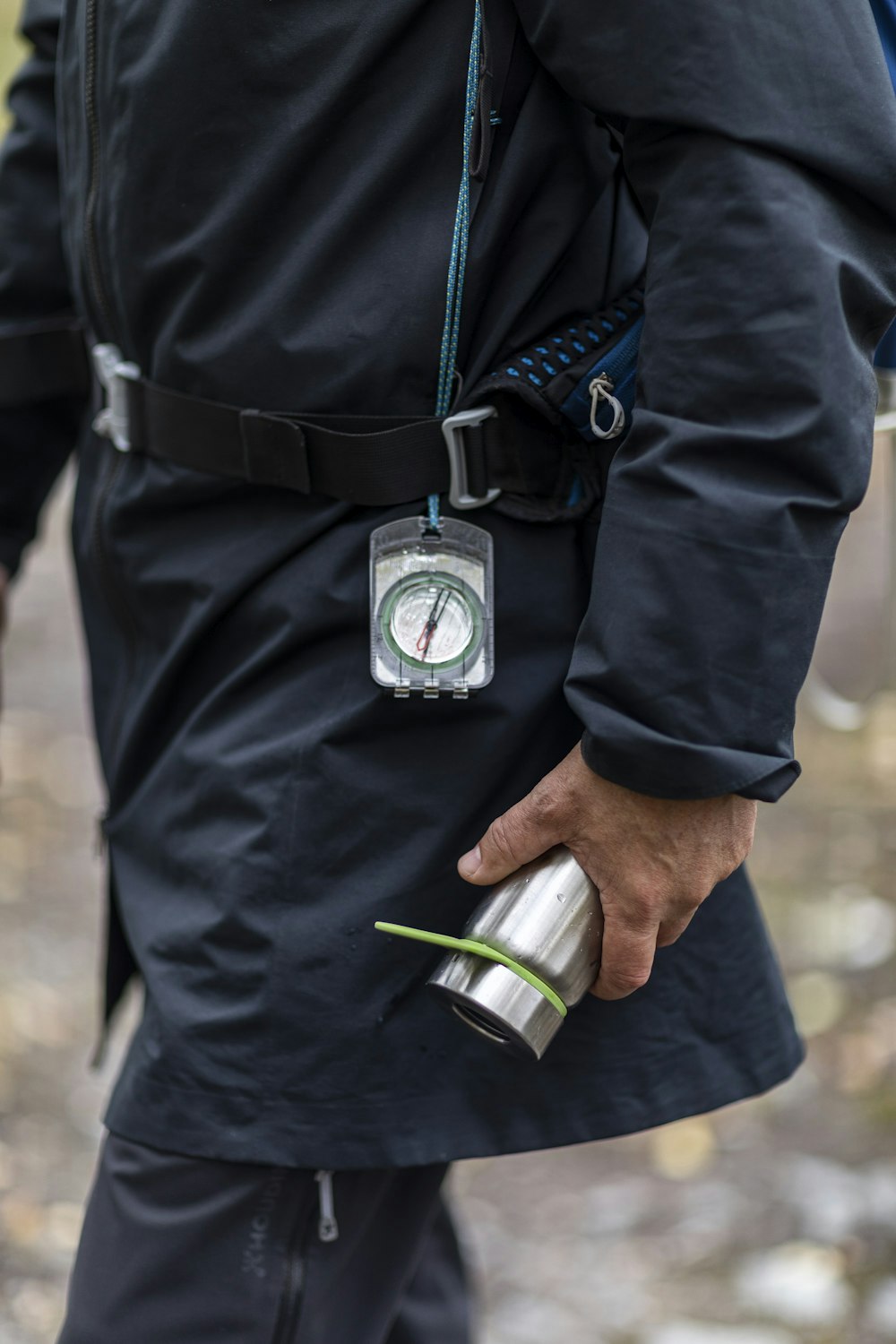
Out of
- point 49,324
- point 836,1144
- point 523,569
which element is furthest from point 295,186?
point 836,1144

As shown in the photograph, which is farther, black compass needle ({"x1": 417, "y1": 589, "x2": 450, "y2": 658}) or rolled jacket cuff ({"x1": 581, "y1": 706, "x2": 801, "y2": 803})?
black compass needle ({"x1": 417, "y1": 589, "x2": 450, "y2": 658})

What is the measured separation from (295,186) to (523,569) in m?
0.39

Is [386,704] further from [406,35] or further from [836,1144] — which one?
[836,1144]

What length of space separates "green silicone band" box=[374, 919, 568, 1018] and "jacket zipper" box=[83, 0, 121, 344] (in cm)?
68

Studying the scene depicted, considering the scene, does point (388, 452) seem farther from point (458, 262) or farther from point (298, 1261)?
point (298, 1261)

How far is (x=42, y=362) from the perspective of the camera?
1.75m

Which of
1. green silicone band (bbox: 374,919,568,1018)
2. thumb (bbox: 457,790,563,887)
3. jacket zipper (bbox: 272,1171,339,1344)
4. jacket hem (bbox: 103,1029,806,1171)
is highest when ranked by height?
thumb (bbox: 457,790,563,887)

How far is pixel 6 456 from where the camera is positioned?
182 centimetres

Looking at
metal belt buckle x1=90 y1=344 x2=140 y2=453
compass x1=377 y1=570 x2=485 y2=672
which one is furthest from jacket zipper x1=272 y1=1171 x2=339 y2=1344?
metal belt buckle x1=90 y1=344 x2=140 y2=453

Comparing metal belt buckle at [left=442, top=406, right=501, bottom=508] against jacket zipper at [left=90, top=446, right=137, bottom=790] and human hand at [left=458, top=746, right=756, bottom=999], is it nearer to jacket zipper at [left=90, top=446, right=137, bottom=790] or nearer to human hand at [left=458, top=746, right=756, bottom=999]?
human hand at [left=458, top=746, right=756, bottom=999]

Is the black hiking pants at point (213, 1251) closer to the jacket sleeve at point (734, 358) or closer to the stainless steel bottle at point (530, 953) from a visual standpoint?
the stainless steel bottle at point (530, 953)

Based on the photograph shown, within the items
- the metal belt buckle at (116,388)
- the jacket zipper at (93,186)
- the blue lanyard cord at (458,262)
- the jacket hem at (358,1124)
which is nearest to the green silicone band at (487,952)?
the jacket hem at (358,1124)

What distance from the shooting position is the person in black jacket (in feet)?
3.54

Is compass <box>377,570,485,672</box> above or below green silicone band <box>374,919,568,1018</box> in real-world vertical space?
above
